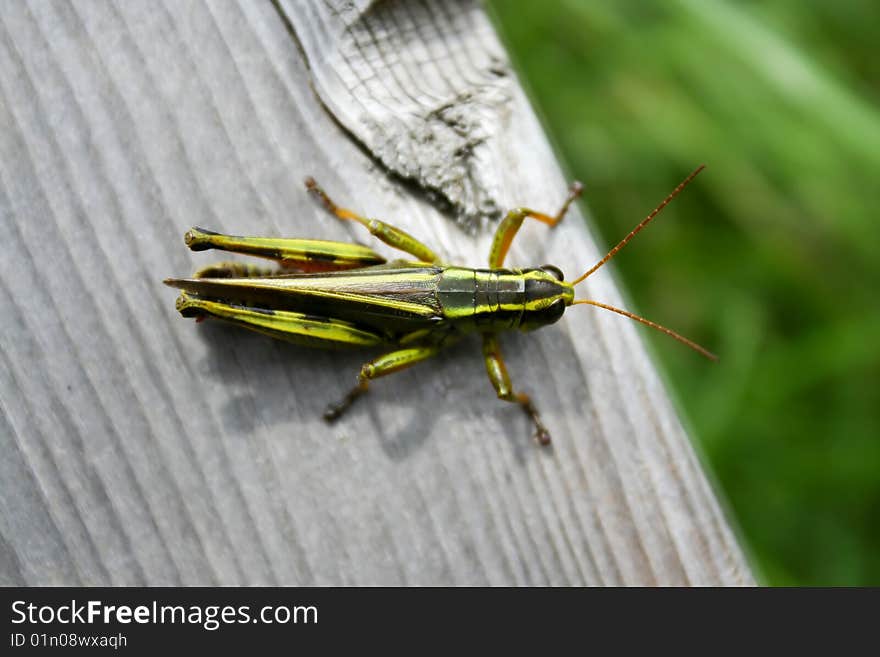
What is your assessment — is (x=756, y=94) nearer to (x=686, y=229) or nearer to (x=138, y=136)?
(x=686, y=229)

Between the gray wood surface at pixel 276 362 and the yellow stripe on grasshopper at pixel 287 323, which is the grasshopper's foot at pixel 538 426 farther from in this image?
the yellow stripe on grasshopper at pixel 287 323

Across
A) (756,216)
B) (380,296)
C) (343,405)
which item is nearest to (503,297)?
(380,296)

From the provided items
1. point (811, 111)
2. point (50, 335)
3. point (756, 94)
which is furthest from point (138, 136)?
point (756, 94)

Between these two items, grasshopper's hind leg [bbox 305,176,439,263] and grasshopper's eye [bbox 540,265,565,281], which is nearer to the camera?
grasshopper's hind leg [bbox 305,176,439,263]

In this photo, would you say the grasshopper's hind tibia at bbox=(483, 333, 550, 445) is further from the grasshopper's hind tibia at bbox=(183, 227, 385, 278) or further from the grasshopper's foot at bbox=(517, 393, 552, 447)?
the grasshopper's hind tibia at bbox=(183, 227, 385, 278)

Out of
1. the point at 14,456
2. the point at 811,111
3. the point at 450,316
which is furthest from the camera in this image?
Answer: the point at 811,111

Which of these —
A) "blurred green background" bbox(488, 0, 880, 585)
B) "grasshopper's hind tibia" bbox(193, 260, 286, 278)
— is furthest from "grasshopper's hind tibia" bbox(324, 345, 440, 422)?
"blurred green background" bbox(488, 0, 880, 585)
